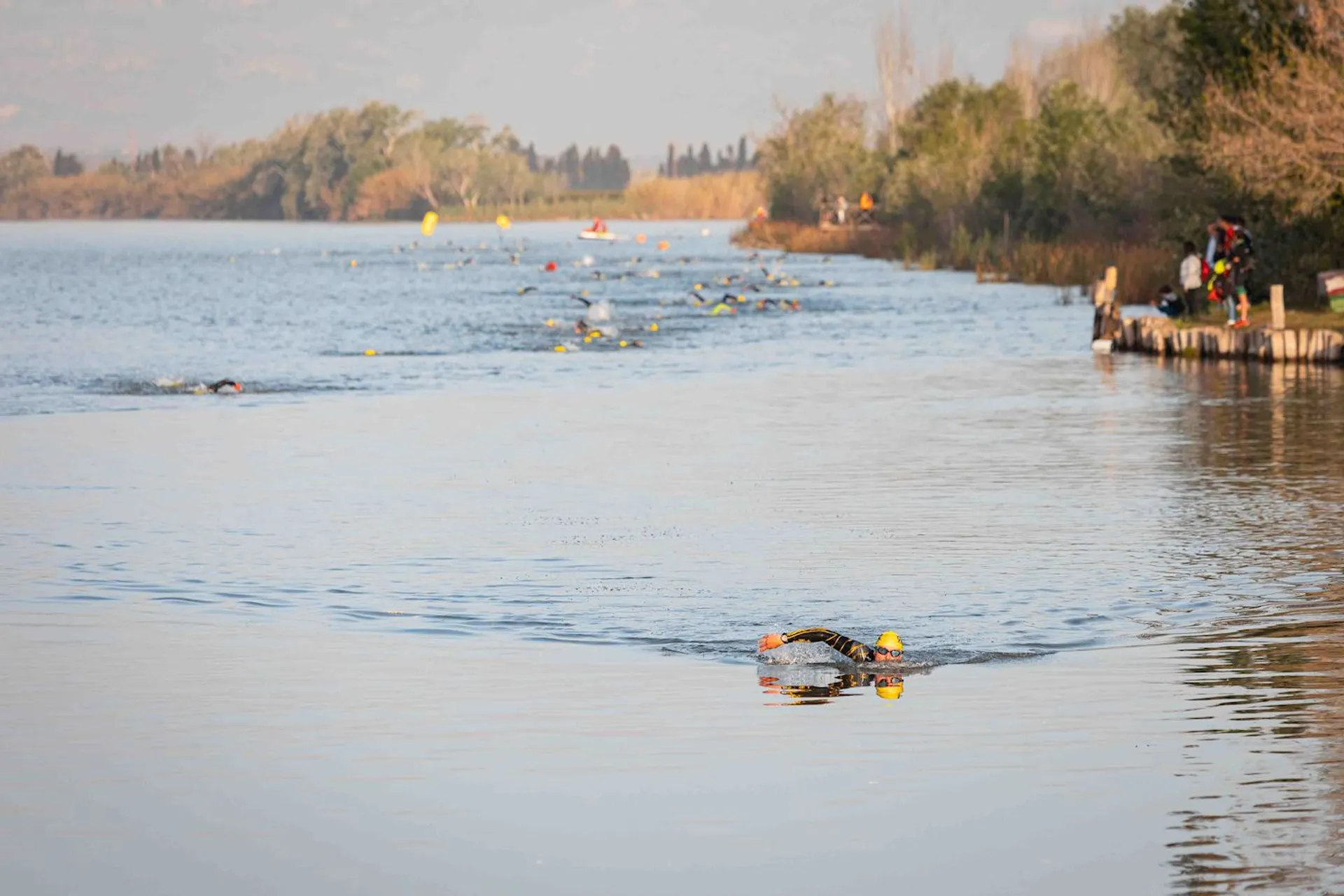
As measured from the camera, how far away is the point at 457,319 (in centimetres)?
5959

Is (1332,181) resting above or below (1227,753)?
above

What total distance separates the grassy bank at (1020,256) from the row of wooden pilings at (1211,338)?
7.56 m

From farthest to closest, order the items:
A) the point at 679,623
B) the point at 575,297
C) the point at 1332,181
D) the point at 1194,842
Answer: the point at 575,297 < the point at 1332,181 < the point at 679,623 < the point at 1194,842

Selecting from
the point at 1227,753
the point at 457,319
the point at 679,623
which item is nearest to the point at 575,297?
the point at 457,319

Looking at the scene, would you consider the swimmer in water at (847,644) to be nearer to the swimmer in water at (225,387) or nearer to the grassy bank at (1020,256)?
the swimmer in water at (225,387)

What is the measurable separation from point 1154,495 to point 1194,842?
39.8 ft

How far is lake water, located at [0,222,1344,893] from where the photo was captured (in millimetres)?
9125

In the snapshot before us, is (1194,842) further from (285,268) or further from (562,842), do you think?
(285,268)

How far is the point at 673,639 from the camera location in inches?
545

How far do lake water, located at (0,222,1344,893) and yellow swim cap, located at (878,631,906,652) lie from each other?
0.82ft

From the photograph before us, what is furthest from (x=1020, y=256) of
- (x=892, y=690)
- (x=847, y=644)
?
(x=892, y=690)

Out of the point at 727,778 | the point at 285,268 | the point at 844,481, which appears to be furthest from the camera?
the point at 285,268

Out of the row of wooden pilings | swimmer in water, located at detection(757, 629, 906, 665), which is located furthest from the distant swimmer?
swimmer in water, located at detection(757, 629, 906, 665)

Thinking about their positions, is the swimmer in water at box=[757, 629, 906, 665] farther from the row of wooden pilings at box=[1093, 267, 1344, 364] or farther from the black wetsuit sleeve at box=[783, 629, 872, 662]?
the row of wooden pilings at box=[1093, 267, 1344, 364]
